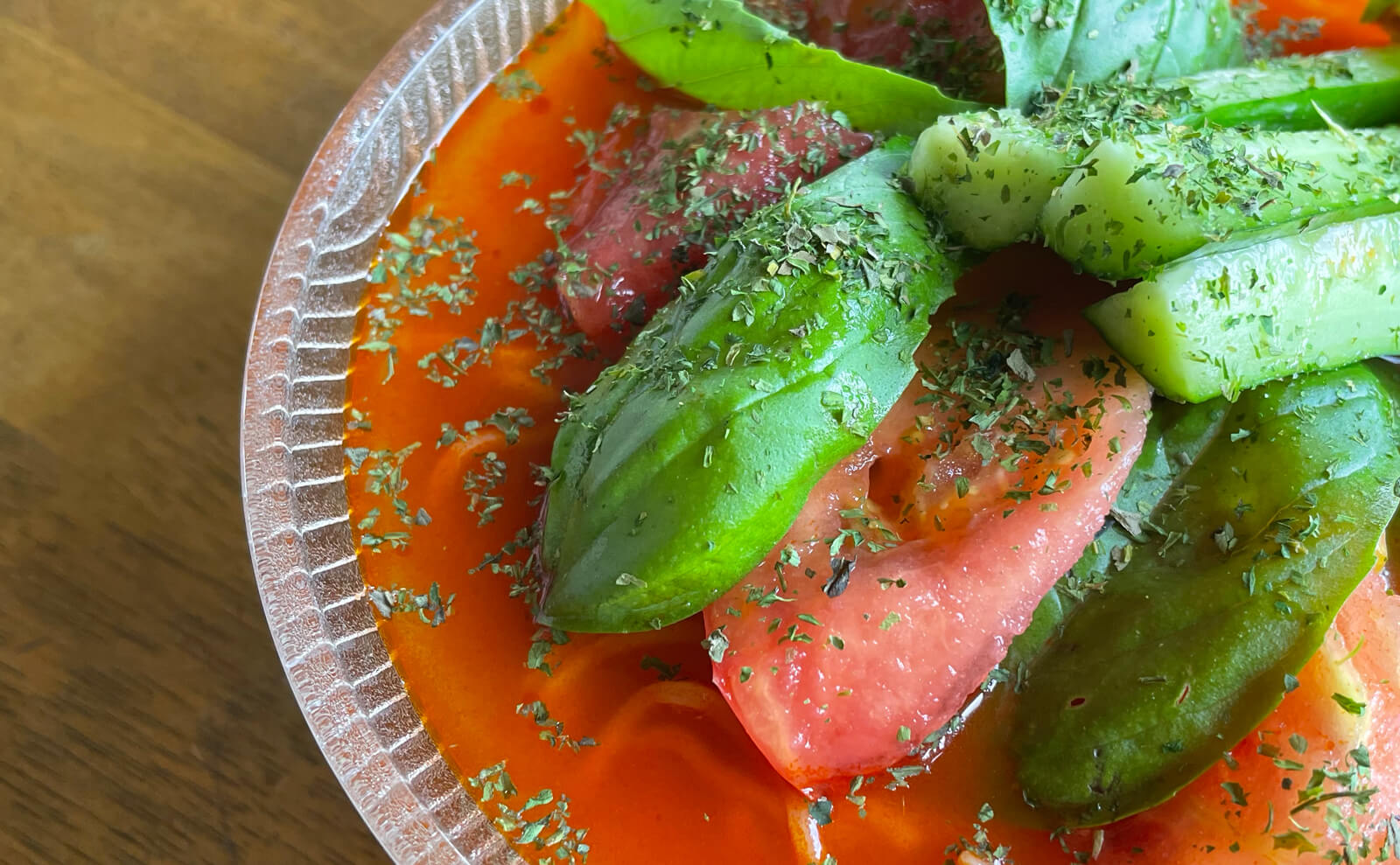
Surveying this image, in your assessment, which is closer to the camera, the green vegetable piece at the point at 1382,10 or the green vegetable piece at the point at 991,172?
the green vegetable piece at the point at 991,172

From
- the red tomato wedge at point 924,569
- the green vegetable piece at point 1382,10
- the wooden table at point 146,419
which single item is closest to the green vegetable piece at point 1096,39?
the green vegetable piece at point 1382,10

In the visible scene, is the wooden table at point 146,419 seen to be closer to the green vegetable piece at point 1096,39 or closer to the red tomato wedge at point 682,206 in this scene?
the red tomato wedge at point 682,206

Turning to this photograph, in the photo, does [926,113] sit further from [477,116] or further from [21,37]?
[21,37]

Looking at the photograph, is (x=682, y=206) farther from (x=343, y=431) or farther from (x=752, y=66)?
(x=343, y=431)

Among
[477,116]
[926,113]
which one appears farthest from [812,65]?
[477,116]

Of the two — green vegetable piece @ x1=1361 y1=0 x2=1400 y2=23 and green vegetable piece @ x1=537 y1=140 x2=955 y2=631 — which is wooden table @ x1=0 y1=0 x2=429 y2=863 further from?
green vegetable piece @ x1=1361 y1=0 x2=1400 y2=23

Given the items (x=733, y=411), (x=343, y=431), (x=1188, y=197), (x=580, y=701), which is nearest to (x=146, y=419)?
(x=343, y=431)

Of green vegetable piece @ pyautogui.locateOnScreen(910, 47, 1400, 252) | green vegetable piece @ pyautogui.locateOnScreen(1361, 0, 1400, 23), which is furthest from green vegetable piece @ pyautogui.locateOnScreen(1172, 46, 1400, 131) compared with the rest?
green vegetable piece @ pyautogui.locateOnScreen(1361, 0, 1400, 23)
